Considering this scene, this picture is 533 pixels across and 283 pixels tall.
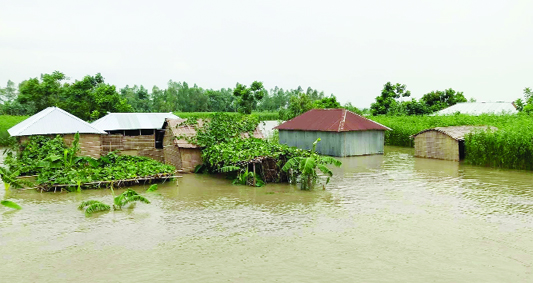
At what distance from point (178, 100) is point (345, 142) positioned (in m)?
48.3

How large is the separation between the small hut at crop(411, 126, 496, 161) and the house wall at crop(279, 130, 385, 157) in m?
2.54

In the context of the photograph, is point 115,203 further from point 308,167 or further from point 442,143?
point 442,143

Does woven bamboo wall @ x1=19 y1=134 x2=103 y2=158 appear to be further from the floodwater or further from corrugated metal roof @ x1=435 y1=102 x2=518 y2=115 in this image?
corrugated metal roof @ x1=435 y1=102 x2=518 y2=115

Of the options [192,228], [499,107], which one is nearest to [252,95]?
[499,107]

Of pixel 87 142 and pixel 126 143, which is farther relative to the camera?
pixel 126 143

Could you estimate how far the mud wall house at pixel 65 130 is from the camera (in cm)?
1930

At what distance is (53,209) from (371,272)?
9.19 meters

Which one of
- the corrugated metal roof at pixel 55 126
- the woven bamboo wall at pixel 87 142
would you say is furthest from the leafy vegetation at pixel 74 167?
Result: the woven bamboo wall at pixel 87 142

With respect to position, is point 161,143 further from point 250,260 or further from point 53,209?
point 250,260

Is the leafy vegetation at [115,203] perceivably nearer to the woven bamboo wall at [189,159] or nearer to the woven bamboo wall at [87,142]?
the woven bamboo wall at [189,159]

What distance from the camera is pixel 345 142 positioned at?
25.5 metres

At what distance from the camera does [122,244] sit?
9.70m

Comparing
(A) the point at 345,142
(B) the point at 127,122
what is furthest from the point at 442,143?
(B) the point at 127,122

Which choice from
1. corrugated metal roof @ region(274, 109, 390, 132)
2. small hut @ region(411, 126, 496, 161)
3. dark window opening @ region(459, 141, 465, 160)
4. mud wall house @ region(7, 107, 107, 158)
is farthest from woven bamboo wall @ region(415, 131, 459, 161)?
mud wall house @ region(7, 107, 107, 158)
